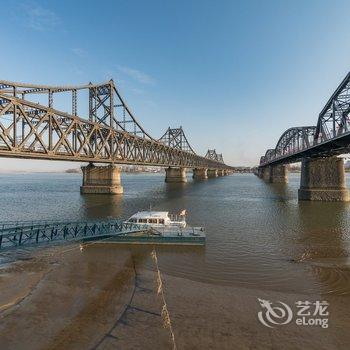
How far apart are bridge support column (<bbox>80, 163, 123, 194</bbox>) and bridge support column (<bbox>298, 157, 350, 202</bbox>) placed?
155ft

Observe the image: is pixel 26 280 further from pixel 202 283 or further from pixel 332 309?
pixel 332 309

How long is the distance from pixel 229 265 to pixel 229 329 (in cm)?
993

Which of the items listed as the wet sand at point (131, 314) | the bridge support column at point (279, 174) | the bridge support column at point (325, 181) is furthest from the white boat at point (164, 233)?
the bridge support column at point (279, 174)

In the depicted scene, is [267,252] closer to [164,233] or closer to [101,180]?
[164,233]

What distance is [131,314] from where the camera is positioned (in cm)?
1482

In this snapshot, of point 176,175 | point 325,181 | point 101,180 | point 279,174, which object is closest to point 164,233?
point 325,181

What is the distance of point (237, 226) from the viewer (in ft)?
126

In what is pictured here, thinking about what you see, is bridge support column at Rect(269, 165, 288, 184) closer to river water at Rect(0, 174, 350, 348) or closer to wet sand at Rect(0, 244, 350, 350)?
river water at Rect(0, 174, 350, 348)

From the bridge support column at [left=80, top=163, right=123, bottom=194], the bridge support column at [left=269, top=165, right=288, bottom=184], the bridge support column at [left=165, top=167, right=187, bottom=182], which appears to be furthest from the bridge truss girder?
the bridge support column at [left=269, top=165, right=288, bottom=184]

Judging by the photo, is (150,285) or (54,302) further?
(150,285)

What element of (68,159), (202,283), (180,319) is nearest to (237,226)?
(202,283)

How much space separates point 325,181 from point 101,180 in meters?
56.4

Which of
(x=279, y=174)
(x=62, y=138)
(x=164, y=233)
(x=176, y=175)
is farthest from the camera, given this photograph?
(x=176, y=175)

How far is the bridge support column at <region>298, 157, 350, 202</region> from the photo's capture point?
62.4 metres
